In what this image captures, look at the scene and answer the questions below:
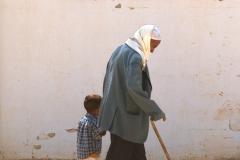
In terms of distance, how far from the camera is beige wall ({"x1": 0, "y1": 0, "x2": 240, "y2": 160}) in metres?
7.00

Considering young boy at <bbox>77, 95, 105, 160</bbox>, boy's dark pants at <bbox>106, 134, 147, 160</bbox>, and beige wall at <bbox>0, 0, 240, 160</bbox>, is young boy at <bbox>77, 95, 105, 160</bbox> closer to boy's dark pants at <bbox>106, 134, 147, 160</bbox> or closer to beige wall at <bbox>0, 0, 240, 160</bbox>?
boy's dark pants at <bbox>106, 134, 147, 160</bbox>

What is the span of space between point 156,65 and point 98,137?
6.49 feet

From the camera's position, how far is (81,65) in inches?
278

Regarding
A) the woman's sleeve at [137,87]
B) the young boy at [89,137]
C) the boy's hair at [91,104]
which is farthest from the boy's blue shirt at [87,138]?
the woman's sleeve at [137,87]

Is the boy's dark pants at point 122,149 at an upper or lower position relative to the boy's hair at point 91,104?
lower

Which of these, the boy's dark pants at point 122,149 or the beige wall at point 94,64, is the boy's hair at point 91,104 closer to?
the boy's dark pants at point 122,149

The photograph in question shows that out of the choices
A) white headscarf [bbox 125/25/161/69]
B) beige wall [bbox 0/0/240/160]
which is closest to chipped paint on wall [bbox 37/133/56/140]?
beige wall [bbox 0/0/240/160]

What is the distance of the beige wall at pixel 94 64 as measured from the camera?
7000 mm

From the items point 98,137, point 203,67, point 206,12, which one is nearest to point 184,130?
point 203,67

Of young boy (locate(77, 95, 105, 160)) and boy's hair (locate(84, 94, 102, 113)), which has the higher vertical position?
boy's hair (locate(84, 94, 102, 113))

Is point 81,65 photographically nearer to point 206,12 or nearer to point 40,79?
point 40,79

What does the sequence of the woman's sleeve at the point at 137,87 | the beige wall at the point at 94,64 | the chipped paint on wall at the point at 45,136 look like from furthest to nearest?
the chipped paint on wall at the point at 45,136, the beige wall at the point at 94,64, the woman's sleeve at the point at 137,87

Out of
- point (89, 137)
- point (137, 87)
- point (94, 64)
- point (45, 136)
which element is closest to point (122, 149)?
point (89, 137)

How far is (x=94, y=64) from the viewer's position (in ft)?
23.1
